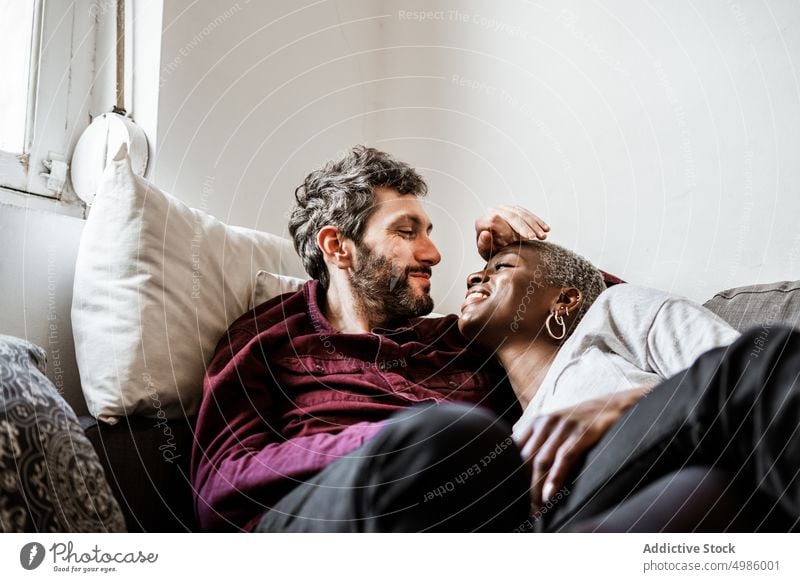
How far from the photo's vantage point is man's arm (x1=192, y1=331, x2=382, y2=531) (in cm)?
56

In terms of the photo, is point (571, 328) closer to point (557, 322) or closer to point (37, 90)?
point (557, 322)

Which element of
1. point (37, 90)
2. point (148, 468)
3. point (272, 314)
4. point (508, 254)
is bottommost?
point (148, 468)

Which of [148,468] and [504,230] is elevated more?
[504,230]

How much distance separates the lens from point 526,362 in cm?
75

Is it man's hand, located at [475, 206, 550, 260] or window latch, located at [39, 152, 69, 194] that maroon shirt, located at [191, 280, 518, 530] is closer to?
man's hand, located at [475, 206, 550, 260]

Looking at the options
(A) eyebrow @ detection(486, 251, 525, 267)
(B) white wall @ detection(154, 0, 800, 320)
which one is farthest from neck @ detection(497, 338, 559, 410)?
(B) white wall @ detection(154, 0, 800, 320)

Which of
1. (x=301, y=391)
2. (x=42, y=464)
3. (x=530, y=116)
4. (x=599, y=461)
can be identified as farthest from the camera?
(x=530, y=116)

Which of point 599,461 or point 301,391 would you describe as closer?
point 599,461

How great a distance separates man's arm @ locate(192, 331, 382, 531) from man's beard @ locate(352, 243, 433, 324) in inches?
5.9

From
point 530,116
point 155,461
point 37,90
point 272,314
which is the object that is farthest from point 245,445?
point 530,116

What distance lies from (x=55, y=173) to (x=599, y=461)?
2.43ft

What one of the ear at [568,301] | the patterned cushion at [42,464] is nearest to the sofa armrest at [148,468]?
A: the patterned cushion at [42,464]

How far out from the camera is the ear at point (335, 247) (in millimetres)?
823

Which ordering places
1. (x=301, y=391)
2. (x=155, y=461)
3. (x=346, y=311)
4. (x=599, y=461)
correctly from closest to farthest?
1. (x=599, y=461)
2. (x=155, y=461)
3. (x=301, y=391)
4. (x=346, y=311)
